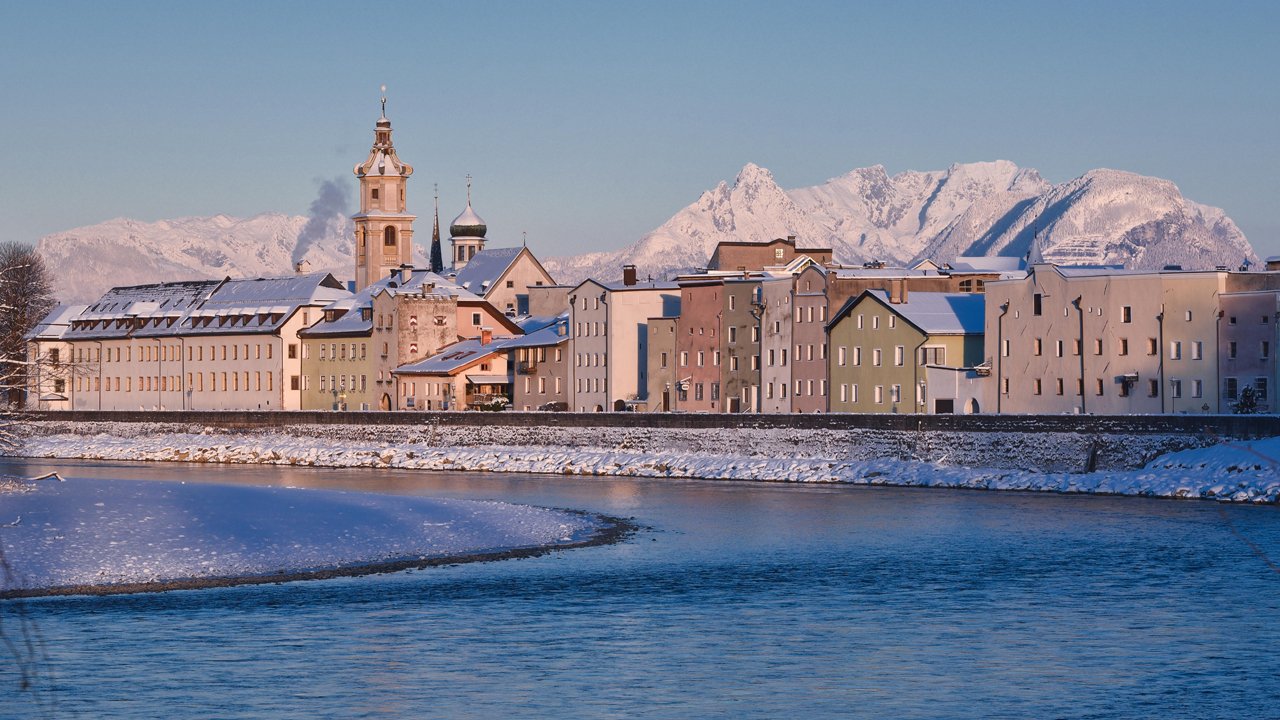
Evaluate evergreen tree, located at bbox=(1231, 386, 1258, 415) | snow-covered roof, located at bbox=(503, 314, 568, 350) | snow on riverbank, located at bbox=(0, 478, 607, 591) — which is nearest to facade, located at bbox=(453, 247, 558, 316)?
snow-covered roof, located at bbox=(503, 314, 568, 350)

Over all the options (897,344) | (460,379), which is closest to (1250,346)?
(897,344)

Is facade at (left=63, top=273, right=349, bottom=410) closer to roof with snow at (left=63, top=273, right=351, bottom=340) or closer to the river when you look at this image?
roof with snow at (left=63, top=273, right=351, bottom=340)

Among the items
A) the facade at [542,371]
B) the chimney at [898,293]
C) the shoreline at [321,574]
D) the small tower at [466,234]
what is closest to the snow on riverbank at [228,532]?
the shoreline at [321,574]

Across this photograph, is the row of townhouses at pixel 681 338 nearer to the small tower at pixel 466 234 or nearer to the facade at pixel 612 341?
the facade at pixel 612 341

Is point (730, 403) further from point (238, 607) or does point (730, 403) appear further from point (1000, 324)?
point (238, 607)

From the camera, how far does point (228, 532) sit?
45500 millimetres

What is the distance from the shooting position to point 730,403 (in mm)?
114312

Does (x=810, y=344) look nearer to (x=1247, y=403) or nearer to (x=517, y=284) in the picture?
(x=1247, y=403)

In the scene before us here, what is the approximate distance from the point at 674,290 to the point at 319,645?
9246 cm

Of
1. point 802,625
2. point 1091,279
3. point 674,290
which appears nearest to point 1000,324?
point 1091,279

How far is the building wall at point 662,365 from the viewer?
117 m

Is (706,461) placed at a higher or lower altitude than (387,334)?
lower

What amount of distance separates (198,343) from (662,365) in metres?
50.2

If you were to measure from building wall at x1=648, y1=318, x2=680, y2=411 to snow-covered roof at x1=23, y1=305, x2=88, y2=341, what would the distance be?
6876 centimetres
